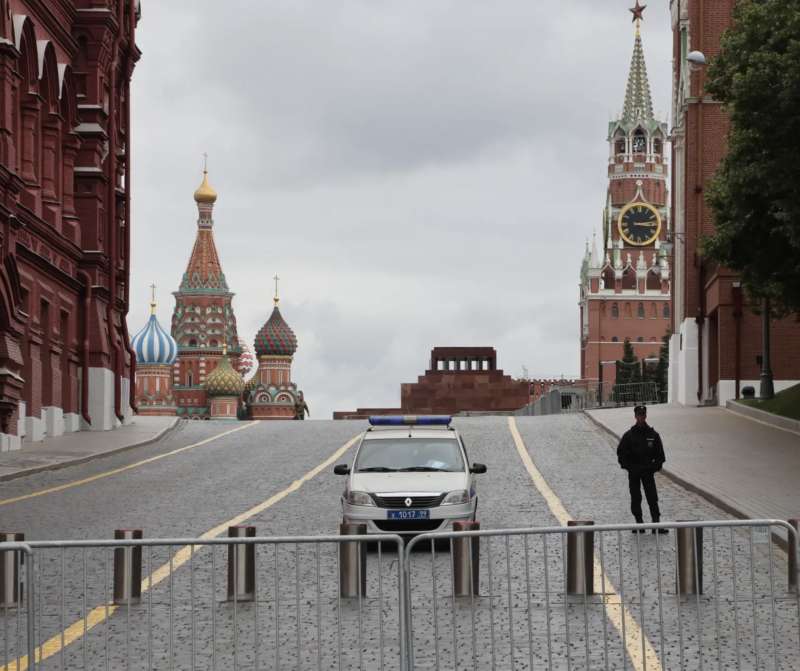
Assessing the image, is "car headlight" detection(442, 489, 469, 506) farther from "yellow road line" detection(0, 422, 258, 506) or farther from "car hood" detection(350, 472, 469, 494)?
"yellow road line" detection(0, 422, 258, 506)

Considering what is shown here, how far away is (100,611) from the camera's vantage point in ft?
37.4

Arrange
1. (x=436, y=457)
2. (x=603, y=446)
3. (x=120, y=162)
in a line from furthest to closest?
(x=120, y=162) → (x=603, y=446) → (x=436, y=457)

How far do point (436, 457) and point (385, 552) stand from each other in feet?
28.5

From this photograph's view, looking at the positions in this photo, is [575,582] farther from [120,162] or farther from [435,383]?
[435,383]

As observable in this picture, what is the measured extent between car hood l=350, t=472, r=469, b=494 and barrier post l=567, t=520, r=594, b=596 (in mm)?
6006

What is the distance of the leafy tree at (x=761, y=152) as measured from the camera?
32.7 meters

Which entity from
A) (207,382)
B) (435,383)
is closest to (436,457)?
(435,383)

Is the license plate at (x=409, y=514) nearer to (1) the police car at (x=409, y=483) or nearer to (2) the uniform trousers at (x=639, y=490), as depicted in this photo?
(1) the police car at (x=409, y=483)

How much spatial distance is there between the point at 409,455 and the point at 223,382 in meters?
150

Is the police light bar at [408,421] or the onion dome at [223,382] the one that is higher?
the police light bar at [408,421]

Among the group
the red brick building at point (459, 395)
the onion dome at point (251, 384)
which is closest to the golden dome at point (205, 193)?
the onion dome at point (251, 384)

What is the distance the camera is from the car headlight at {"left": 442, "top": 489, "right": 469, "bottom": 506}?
62.3 feet

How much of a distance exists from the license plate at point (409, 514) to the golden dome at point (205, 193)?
16841 cm

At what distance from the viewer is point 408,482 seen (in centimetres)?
1931
